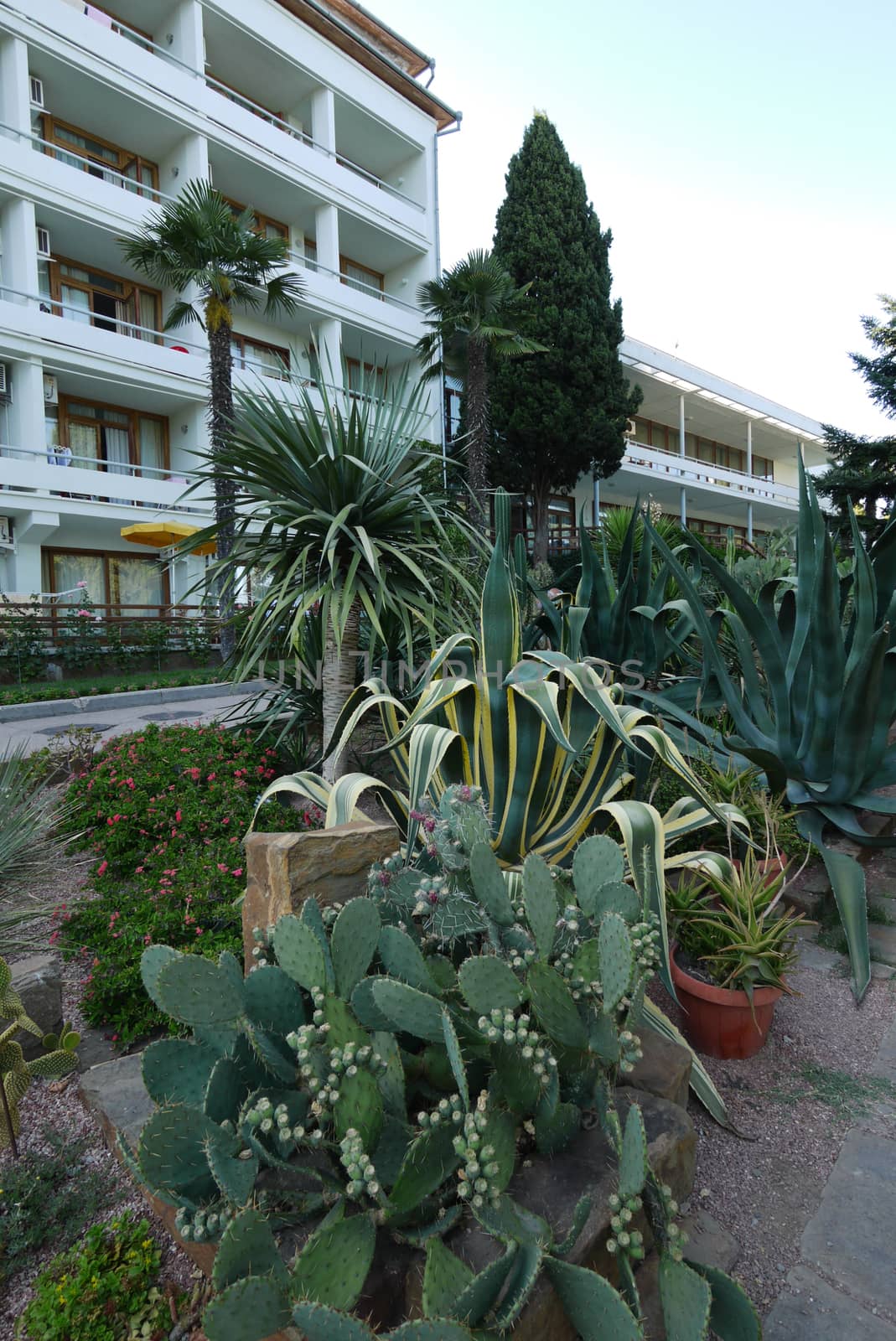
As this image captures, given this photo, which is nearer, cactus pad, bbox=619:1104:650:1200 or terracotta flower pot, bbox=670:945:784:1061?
cactus pad, bbox=619:1104:650:1200

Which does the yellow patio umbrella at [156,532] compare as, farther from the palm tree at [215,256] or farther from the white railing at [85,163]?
the white railing at [85,163]

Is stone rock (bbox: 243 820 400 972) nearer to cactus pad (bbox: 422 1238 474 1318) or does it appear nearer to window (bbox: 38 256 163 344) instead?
cactus pad (bbox: 422 1238 474 1318)

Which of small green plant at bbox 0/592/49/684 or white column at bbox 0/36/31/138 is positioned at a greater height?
white column at bbox 0/36/31/138

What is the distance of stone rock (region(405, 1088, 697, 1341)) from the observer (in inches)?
44.6

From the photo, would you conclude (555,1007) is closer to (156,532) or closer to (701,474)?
(156,532)

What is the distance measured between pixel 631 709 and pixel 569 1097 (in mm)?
1385

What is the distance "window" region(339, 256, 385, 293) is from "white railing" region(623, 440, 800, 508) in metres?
9.26

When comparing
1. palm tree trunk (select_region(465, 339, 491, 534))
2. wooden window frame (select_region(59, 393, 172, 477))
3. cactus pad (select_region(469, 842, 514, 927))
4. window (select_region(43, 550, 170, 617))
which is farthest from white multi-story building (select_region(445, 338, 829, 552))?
cactus pad (select_region(469, 842, 514, 927))

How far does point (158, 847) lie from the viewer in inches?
123

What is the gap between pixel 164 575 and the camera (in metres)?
16.6

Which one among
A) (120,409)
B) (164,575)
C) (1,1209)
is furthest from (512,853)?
(120,409)

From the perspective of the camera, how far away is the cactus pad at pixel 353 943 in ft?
4.82

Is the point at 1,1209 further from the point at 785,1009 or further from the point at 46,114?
the point at 46,114

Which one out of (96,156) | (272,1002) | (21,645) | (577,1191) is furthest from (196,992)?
(96,156)
